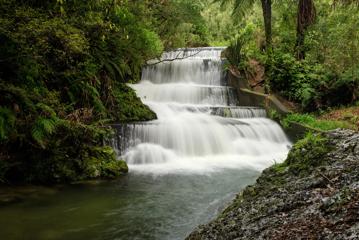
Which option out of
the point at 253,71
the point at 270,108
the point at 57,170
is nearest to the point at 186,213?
the point at 57,170

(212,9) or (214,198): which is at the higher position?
(212,9)

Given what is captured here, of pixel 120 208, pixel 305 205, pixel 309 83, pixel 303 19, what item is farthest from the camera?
pixel 303 19

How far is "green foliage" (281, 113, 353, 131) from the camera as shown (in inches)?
476

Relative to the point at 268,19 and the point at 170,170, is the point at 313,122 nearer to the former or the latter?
the point at 268,19

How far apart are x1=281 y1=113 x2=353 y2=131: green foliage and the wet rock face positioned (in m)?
8.36

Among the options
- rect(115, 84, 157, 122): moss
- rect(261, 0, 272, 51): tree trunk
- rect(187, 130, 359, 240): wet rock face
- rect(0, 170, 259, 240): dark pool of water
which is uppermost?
rect(261, 0, 272, 51): tree trunk

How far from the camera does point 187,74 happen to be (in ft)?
57.9

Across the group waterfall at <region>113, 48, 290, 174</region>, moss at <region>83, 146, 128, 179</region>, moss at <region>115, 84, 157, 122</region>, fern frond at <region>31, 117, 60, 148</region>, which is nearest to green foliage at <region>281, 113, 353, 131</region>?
waterfall at <region>113, 48, 290, 174</region>

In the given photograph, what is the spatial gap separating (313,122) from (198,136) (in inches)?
166

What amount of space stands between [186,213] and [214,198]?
104 cm

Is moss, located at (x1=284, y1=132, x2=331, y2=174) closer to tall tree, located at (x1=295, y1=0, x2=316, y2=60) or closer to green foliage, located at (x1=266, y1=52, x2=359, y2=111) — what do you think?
green foliage, located at (x1=266, y1=52, x2=359, y2=111)

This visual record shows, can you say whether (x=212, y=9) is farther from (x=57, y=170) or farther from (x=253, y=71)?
(x=57, y=170)

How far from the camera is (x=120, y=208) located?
685 cm

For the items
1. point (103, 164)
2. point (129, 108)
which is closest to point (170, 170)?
point (103, 164)
